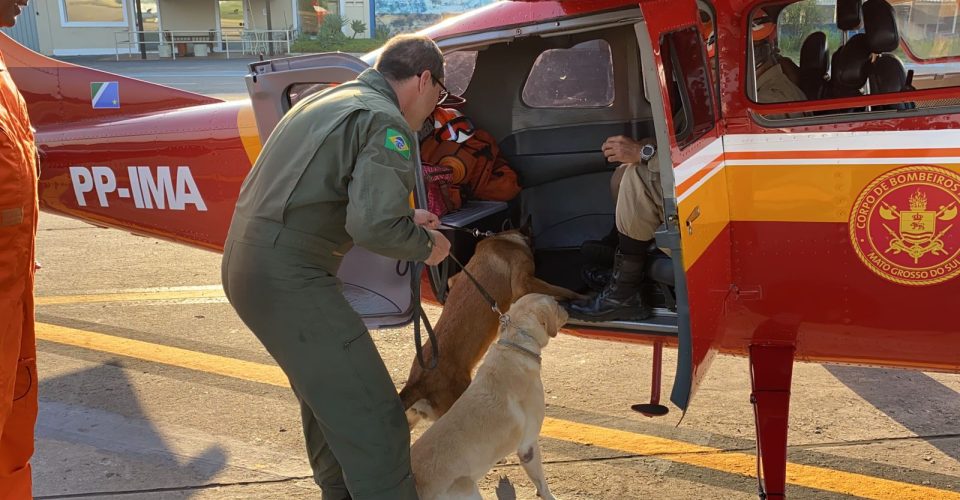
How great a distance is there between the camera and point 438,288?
396 cm

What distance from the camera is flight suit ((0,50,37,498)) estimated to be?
267 cm

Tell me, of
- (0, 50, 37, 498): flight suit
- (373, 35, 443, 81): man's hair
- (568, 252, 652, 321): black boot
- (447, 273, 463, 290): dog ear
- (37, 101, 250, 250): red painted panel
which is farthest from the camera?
(37, 101, 250, 250): red painted panel

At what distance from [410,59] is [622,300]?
1.57 metres

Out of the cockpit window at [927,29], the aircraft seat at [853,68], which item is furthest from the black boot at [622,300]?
the cockpit window at [927,29]

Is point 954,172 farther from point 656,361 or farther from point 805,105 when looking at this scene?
point 656,361

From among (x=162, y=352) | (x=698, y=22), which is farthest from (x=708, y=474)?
(x=162, y=352)

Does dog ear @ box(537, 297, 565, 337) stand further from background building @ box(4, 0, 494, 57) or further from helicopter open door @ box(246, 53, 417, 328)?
background building @ box(4, 0, 494, 57)

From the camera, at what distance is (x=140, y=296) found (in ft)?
21.7

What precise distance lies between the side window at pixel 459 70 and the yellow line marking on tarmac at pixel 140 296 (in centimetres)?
275

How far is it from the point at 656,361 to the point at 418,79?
2.10 meters

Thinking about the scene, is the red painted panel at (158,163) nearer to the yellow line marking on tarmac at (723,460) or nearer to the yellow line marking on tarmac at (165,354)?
the yellow line marking on tarmac at (165,354)

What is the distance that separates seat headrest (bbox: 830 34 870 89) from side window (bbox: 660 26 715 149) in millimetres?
609

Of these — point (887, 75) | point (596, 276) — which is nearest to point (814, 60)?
point (887, 75)

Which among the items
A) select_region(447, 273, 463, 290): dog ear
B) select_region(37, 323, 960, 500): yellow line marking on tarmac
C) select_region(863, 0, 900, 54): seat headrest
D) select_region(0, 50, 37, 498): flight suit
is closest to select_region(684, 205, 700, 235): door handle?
select_region(863, 0, 900, 54): seat headrest
